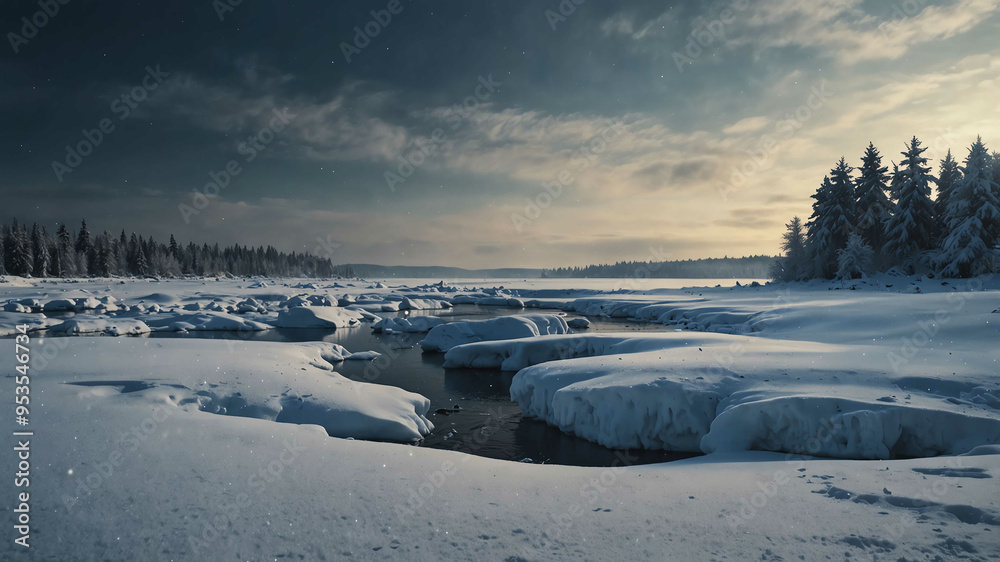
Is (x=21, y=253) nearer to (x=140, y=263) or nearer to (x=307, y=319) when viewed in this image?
(x=140, y=263)

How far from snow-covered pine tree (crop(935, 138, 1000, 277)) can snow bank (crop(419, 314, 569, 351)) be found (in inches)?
1009

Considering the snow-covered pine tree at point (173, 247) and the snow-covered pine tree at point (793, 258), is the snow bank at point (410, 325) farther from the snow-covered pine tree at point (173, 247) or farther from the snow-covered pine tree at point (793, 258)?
the snow-covered pine tree at point (173, 247)

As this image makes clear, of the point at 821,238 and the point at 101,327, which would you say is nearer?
the point at 101,327

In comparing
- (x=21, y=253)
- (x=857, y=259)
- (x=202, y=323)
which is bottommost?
(x=202, y=323)

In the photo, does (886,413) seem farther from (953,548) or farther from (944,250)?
(944,250)

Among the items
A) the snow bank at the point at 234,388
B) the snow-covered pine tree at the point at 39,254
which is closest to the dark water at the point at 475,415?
the snow bank at the point at 234,388

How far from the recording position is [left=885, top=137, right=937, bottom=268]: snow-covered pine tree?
99.5 feet

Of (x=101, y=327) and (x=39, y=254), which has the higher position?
(x=39, y=254)

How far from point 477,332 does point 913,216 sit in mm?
32535

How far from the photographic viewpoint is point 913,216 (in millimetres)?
30516

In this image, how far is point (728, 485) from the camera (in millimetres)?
4371

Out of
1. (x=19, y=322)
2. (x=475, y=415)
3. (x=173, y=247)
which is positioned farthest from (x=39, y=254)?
(x=475, y=415)

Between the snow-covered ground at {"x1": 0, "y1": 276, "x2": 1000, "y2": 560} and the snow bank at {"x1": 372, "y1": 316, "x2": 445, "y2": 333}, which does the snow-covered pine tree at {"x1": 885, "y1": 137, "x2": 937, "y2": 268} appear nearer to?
the snow-covered ground at {"x1": 0, "y1": 276, "x2": 1000, "y2": 560}

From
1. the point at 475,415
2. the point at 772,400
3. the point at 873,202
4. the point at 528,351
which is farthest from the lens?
the point at 873,202
